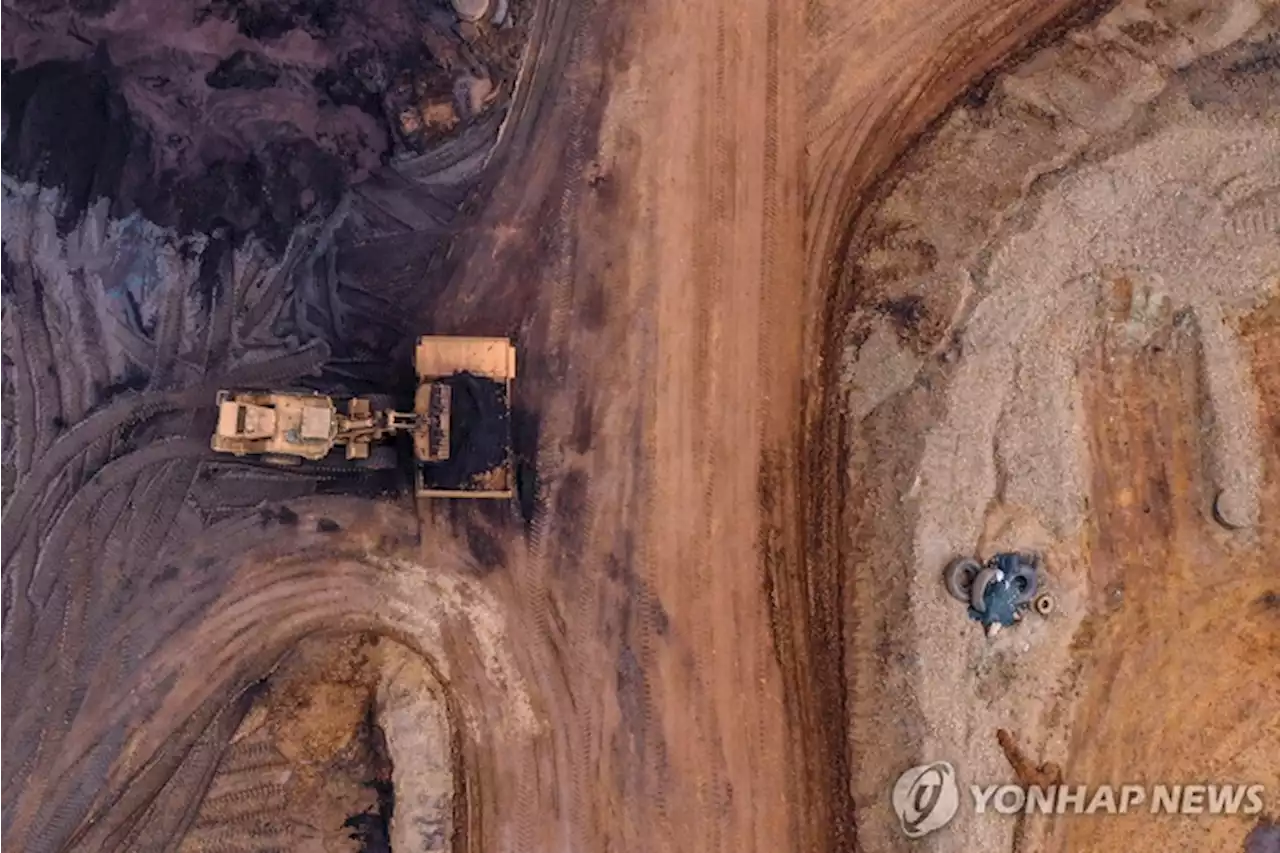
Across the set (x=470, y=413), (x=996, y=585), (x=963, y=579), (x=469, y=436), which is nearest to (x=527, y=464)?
(x=469, y=436)

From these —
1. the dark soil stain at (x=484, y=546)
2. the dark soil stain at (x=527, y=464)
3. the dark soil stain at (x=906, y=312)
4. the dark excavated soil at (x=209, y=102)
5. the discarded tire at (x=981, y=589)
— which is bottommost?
the discarded tire at (x=981, y=589)

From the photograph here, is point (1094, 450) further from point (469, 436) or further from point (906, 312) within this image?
point (469, 436)

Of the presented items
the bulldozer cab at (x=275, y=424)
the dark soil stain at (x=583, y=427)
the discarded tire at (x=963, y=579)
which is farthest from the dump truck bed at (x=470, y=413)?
the discarded tire at (x=963, y=579)

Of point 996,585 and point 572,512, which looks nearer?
point 996,585

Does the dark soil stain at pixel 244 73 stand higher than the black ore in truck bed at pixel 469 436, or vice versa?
the dark soil stain at pixel 244 73

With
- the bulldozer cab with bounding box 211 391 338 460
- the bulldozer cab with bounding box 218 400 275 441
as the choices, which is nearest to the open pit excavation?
A: the bulldozer cab with bounding box 211 391 338 460

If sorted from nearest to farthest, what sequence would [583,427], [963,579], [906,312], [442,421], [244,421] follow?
1. [244,421]
2. [442,421]
3. [963,579]
4. [906,312]
5. [583,427]

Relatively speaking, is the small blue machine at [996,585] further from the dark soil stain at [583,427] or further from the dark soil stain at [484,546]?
the dark soil stain at [484,546]
